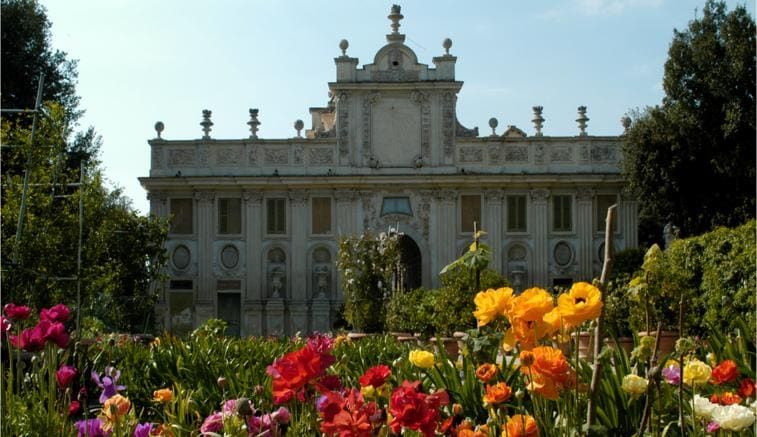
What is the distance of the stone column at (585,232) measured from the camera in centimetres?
3450

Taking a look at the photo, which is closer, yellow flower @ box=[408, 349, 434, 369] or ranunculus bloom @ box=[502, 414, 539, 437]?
ranunculus bloom @ box=[502, 414, 539, 437]

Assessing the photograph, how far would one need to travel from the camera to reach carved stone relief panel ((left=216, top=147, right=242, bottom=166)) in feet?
117

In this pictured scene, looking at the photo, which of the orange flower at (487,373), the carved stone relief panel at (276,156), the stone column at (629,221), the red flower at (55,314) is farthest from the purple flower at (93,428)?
the stone column at (629,221)

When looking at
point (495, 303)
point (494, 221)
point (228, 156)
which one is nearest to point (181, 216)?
point (228, 156)

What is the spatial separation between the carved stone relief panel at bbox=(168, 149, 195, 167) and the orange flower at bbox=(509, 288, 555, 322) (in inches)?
1310

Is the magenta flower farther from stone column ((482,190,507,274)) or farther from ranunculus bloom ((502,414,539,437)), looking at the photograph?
stone column ((482,190,507,274))

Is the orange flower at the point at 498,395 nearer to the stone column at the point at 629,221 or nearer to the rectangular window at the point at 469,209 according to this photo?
the rectangular window at the point at 469,209

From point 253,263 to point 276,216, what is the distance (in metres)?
1.82

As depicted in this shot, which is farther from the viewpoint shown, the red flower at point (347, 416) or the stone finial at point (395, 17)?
the stone finial at point (395, 17)

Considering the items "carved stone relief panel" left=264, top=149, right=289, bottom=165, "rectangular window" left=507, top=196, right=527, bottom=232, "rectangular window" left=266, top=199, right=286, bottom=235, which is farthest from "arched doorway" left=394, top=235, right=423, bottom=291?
"carved stone relief panel" left=264, top=149, right=289, bottom=165

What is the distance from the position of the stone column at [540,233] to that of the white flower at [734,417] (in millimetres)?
31891

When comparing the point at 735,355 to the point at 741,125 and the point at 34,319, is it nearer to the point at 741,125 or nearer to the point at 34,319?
the point at 34,319

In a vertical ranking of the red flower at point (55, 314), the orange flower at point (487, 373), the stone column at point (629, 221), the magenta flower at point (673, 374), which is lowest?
the magenta flower at point (673, 374)

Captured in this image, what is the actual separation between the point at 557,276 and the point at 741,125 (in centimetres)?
928
